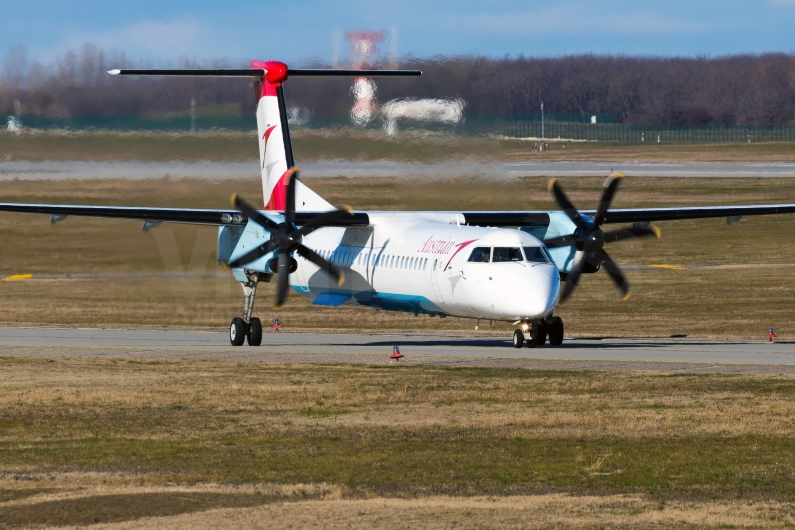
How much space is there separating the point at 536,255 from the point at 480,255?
1.22 m

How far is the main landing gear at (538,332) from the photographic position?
29.4 metres

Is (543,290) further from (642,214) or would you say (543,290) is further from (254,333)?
(254,333)

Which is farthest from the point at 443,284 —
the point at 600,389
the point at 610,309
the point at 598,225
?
the point at 610,309

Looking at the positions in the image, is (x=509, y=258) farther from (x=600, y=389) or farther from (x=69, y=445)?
(x=69, y=445)

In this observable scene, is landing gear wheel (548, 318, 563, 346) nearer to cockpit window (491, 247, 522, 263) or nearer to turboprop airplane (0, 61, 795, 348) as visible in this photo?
turboprop airplane (0, 61, 795, 348)

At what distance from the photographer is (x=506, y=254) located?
89.8 feet

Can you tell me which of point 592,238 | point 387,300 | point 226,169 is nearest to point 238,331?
point 387,300

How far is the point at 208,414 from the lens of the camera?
1919 centimetres

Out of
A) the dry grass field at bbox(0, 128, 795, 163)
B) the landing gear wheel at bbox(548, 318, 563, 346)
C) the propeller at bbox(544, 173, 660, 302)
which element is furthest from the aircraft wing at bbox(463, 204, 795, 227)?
the landing gear wheel at bbox(548, 318, 563, 346)

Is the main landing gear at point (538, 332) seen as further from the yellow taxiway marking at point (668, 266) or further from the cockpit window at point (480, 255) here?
the yellow taxiway marking at point (668, 266)

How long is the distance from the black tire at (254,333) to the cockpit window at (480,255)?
264 inches

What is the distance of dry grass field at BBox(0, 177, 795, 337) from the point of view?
3453 cm

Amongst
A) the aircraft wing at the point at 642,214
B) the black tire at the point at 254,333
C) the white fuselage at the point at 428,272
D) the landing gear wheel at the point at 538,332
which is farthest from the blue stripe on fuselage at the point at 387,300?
the aircraft wing at the point at 642,214

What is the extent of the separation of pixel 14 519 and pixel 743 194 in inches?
2757
